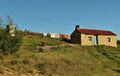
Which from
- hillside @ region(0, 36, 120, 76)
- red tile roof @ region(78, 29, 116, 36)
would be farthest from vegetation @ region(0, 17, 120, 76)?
red tile roof @ region(78, 29, 116, 36)

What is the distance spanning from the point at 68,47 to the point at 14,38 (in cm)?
1958

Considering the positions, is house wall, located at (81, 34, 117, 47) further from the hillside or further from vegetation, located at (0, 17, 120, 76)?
the hillside

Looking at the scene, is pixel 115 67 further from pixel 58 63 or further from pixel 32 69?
pixel 32 69

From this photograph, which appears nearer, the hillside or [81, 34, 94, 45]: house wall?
the hillside

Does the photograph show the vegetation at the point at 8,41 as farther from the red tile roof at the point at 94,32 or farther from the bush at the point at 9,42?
the red tile roof at the point at 94,32

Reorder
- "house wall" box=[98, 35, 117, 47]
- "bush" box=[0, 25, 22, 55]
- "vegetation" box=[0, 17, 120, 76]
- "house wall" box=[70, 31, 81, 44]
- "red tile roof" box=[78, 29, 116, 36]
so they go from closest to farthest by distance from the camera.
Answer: "vegetation" box=[0, 17, 120, 76] < "bush" box=[0, 25, 22, 55] < "house wall" box=[70, 31, 81, 44] < "red tile roof" box=[78, 29, 116, 36] < "house wall" box=[98, 35, 117, 47]

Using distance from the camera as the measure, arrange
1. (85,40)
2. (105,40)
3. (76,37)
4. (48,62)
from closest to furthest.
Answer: (48,62)
(85,40)
(76,37)
(105,40)

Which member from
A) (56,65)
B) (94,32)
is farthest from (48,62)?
(94,32)

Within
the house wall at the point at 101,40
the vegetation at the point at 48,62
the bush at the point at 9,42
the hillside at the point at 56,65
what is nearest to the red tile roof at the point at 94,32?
the house wall at the point at 101,40

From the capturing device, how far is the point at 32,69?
3881 centimetres

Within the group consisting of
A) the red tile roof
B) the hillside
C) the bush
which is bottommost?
the hillside

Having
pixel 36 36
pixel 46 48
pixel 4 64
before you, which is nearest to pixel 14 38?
pixel 4 64

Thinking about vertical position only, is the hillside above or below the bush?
below

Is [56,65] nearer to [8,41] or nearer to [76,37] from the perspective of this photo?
[8,41]
